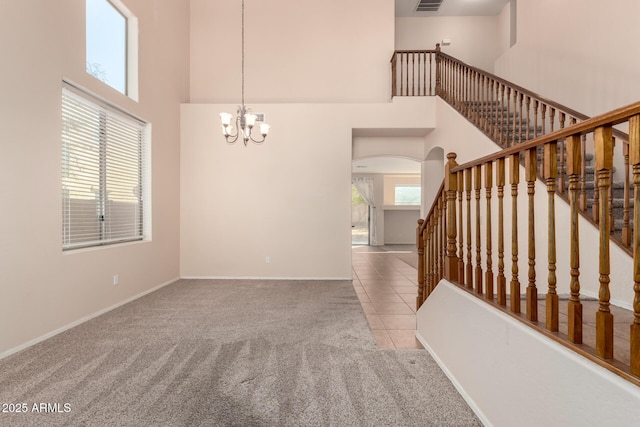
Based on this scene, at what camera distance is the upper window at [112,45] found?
3.82 m

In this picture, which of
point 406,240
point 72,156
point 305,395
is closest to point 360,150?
point 72,156

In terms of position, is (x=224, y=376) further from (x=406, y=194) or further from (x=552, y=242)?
(x=406, y=194)

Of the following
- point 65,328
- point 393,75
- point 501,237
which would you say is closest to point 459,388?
point 501,237

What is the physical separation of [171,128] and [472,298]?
206 inches

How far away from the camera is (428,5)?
7.30 m

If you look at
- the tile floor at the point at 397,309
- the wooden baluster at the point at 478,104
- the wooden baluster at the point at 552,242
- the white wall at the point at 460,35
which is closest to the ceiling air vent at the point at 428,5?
the white wall at the point at 460,35

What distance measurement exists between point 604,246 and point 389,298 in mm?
3572

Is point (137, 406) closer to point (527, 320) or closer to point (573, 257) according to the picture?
point (527, 320)

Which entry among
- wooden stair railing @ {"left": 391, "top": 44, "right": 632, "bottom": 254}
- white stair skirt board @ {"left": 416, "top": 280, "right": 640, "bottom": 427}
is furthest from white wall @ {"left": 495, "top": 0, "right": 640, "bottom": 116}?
white stair skirt board @ {"left": 416, "top": 280, "right": 640, "bottom": 427}

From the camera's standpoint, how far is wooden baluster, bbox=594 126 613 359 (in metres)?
1.12

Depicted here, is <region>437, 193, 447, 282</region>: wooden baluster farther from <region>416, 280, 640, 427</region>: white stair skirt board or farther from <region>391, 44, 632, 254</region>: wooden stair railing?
<region>391, 44, 632, 254</region>: wooden stair railing

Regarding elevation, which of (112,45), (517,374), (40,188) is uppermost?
(112,45)

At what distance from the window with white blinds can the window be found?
959 cm

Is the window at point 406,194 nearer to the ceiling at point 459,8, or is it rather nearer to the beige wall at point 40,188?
the ceiling at point 459,8
